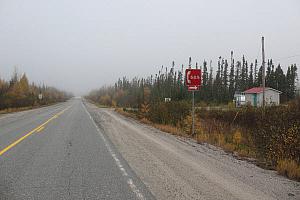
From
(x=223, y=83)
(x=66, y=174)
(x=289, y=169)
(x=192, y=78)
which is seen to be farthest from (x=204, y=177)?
(x=223, y=83)

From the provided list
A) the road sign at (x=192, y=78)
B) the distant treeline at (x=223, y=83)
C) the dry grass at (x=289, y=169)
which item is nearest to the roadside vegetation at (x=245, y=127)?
the dry grass at (x=289, y=169)

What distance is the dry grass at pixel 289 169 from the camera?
7325mm

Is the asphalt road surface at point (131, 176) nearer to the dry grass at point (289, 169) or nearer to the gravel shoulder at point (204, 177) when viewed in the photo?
the gravel shoulder at point (204, 177)

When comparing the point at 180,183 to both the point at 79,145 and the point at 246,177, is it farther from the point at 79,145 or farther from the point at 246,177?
the point at 79,145

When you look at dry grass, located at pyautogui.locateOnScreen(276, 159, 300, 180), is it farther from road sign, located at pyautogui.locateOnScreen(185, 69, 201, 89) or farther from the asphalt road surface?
road sign, located at pyautogui.locateOnScreen(185, 69, 201, 89)

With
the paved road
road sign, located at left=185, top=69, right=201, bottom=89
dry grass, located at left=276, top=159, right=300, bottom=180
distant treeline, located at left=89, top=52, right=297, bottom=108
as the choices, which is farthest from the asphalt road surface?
distant treeline, located at left=89, top=52, right=297, bottom=108

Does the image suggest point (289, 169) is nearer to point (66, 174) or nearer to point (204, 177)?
point (204, 177)

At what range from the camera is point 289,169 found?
7617mm

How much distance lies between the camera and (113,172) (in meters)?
7.24

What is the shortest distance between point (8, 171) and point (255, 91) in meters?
59.6

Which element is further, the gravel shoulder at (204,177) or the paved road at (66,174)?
the gravel shoulder at (204,177)

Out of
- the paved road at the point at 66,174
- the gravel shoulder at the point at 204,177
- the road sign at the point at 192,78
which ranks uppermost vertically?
the road sign at the point at 192,78

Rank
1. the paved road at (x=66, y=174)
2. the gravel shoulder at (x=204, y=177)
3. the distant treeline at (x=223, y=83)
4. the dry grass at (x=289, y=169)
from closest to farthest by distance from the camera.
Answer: the paved road at (x=66, y=174) < the gravel shoulder at (x=204, y=177) < the dry grass at (x=289, y=169) < the distant treeline at (x=223, y=83)

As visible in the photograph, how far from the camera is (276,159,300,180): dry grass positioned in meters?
7.32
